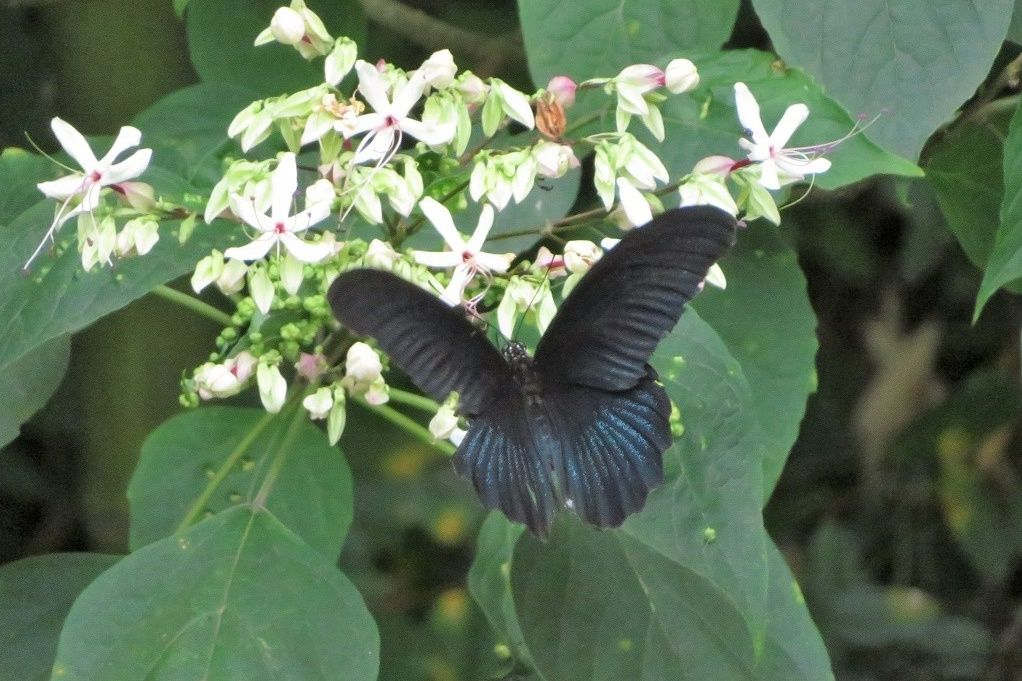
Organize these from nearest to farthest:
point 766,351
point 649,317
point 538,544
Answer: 1. point 649,317
2. point 538,544
3. point 766,351

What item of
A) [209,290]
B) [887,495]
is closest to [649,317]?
[209,290]

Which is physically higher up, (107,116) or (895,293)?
(107,116)

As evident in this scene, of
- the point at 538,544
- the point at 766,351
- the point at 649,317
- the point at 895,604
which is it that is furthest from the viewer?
the point at 895,604

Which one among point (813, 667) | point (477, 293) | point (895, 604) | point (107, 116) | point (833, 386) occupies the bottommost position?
point (895, 604)

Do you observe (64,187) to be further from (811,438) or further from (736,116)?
(811,438)

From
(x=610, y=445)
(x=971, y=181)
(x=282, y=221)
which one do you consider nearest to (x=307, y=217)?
(x=282, y=221)

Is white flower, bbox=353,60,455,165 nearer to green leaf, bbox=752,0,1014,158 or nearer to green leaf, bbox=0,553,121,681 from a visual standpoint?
green leaf, bbox=752,0,1014,158

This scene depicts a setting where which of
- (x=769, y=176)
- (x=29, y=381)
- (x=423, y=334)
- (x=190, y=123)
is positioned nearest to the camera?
(x=423, y=334)

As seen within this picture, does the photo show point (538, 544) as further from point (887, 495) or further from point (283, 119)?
point (887, 495)
